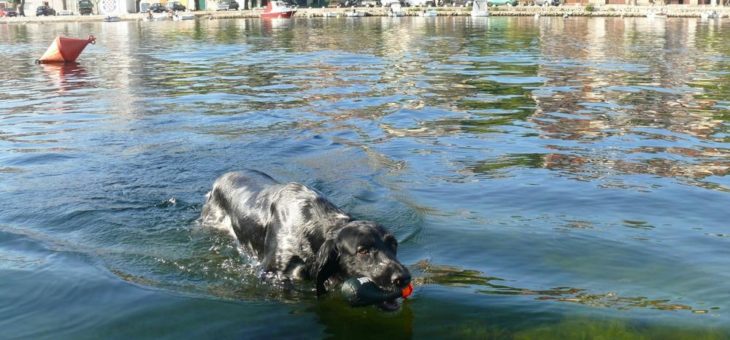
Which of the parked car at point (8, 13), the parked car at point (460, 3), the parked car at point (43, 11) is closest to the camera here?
the parked car at point (460, 3)

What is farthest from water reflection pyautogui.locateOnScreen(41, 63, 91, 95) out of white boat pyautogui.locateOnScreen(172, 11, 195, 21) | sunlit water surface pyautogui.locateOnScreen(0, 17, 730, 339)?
white boat pyautogui.locateOnScreen(172, 11, 195, 21)

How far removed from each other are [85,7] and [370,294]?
141 m

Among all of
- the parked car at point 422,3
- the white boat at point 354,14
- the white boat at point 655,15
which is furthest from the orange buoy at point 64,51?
the parked car at point 422,3

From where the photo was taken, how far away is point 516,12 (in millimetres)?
101062

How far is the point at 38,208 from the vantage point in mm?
10680

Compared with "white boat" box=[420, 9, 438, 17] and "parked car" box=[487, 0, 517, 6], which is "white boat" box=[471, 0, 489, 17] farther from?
"parked car" box=[487, 0, 517, 6]

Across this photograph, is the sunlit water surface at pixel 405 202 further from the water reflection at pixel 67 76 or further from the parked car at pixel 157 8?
the parked car at pixel 157 8

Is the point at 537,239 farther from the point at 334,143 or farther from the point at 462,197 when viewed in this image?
the point at 334,143

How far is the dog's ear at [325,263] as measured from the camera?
7059 millimetres

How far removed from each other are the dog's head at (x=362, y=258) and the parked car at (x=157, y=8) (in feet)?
418

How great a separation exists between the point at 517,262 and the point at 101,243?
16.5ft

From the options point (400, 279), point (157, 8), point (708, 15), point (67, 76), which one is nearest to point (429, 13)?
point (708, 15)

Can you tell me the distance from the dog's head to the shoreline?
86864 millimetres

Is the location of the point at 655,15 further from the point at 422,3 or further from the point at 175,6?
the point at 175,6
